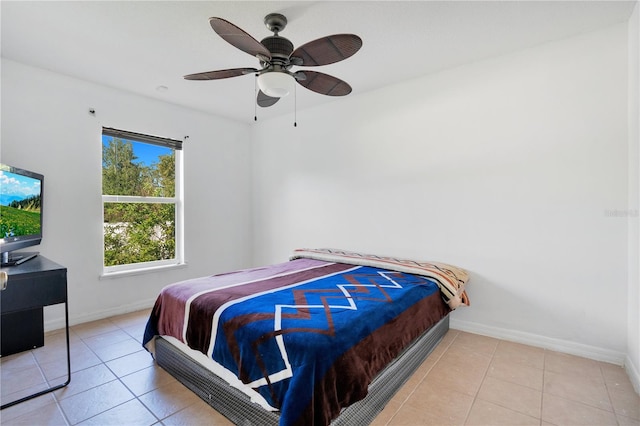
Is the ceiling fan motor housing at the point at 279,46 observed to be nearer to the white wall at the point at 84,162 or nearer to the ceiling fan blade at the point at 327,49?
Answer: the ceiling fan blade at the point at 327,49

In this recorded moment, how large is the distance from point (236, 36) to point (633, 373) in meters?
3.16

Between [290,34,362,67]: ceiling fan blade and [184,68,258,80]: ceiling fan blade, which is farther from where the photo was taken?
[184,68,258,80]: ceiling fan blade

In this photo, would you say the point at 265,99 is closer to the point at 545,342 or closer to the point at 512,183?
the point at 512,183

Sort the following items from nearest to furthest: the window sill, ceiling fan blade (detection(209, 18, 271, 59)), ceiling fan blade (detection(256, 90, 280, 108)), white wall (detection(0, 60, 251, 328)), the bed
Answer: the bed < ceiling fan blade (detection(209, 18, 271, 59)) < ceiling fan blade (detection(256, 90, 280, 108)) < white wall (detection(0, 60, 251, 328)) < the window sill

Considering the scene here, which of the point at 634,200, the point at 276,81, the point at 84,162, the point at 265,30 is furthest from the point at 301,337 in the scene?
the point at 84,162

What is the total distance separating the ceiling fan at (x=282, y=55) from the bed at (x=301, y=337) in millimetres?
1351

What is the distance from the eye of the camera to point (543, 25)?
2291 millimetres

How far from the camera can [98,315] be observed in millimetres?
3256

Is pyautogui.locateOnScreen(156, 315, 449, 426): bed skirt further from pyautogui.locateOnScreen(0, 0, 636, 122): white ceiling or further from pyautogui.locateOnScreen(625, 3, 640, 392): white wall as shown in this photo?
pyautogui.locateOnScreen(0, 0, 636, 122): white ceiling

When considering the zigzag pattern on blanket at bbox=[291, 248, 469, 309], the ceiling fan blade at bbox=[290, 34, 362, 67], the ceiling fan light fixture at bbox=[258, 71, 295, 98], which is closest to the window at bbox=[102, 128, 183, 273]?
the zigzag pattern on blanket at bbox=[291, 248, 469, 309]

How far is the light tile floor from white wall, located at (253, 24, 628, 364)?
1.28ft

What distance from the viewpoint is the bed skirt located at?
156 centimetres

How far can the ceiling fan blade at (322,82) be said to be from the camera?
207 cm

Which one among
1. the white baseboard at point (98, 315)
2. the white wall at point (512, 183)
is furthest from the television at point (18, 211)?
the white wall at point (512, 183)
